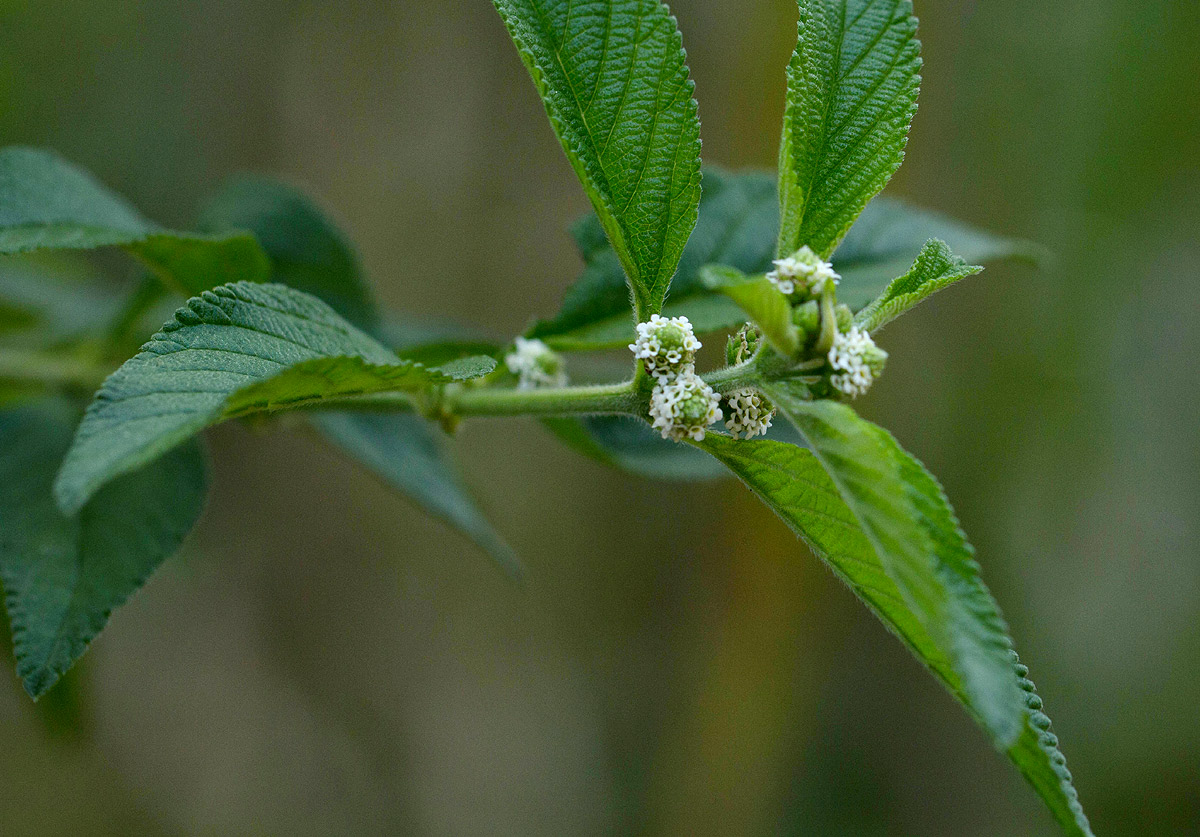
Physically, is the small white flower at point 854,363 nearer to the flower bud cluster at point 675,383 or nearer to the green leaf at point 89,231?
the flower bud cluster at point 675,383

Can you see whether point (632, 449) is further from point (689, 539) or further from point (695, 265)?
point (689, 539)

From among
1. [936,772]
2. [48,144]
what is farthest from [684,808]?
[48,144]

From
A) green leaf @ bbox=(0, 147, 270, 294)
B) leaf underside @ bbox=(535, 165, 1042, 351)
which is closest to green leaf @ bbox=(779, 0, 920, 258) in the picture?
leaf underside @ bbox=(535, 165, 1042, 351)

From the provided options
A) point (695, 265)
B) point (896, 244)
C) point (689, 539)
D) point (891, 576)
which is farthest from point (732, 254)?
point (689, 539)

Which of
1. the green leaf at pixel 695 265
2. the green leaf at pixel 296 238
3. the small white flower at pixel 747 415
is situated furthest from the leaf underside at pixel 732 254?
the green leaf at pixel 296 238

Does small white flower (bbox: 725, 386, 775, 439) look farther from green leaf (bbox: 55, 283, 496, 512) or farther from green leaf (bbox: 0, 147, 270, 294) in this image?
green leaf (bbox: 0, 147, 270, 294)

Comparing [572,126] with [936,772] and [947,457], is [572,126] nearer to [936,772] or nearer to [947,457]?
[947,457]
